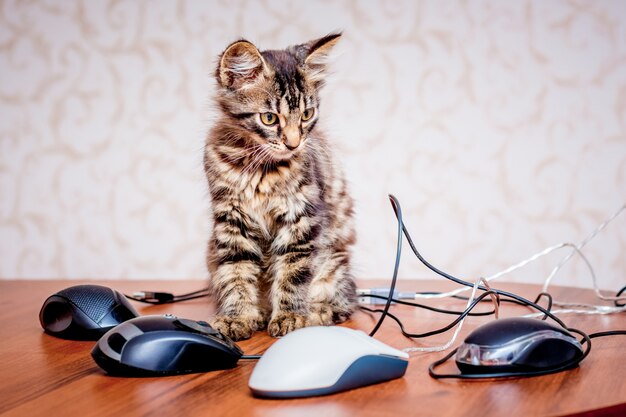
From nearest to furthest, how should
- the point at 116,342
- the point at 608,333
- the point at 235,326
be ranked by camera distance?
the point at 116,342 → the point at 608,333 → the point at 235,326

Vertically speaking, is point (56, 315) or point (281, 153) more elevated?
point (281, 153)

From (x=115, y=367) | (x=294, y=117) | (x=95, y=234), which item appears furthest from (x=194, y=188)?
(x=115, y=367)

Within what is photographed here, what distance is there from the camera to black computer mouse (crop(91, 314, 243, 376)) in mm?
837

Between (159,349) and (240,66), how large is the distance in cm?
65

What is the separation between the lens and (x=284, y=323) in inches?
46.5

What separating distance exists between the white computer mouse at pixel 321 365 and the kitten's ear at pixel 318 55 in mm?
702

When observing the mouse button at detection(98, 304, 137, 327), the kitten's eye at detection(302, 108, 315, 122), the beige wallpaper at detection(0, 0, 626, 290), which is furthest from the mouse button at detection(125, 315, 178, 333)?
the beige wallpaper at detection(0, 0, 626, 290)

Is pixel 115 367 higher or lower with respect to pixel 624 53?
lower

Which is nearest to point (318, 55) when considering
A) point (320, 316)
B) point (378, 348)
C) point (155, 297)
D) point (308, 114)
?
point (308, 114)

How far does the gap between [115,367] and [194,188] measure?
7.39 ft

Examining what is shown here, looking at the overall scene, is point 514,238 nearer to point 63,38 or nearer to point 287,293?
point 287,293

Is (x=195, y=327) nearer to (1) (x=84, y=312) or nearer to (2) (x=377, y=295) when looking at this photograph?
(1) (x=84, y=312)

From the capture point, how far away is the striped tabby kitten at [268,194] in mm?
1299

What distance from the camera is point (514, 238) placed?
10.0 feet
